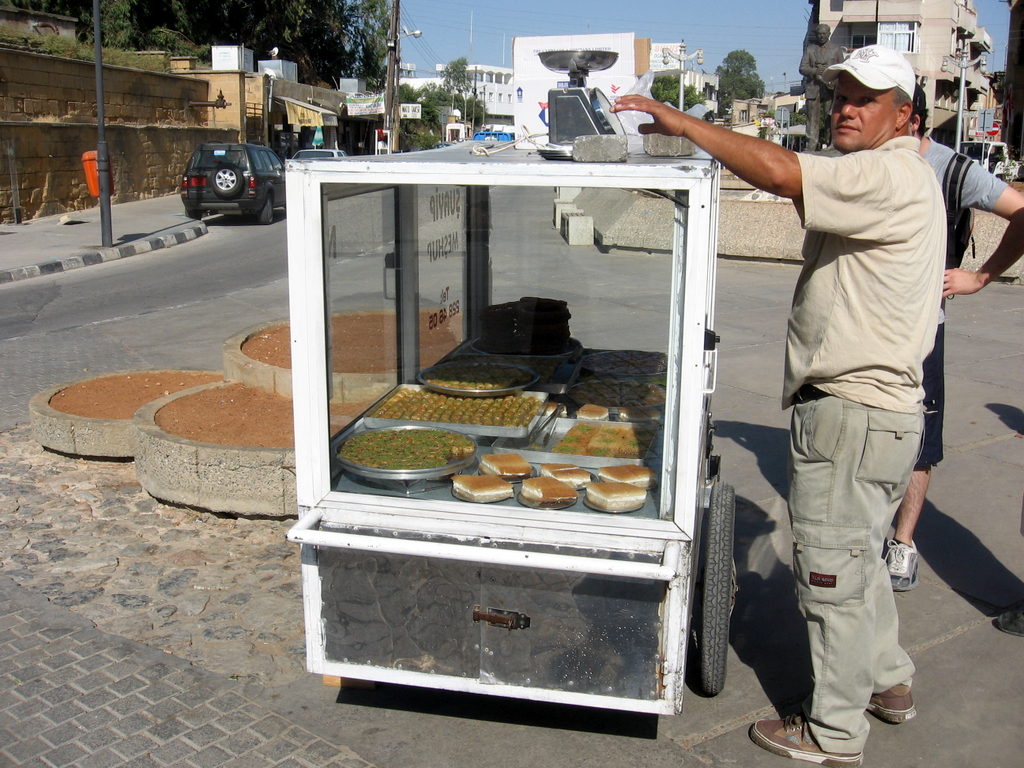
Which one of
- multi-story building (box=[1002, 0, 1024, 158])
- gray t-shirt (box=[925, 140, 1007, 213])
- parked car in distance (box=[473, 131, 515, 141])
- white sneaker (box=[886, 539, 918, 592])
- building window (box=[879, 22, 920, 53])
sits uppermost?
building window (box=[879, 22, 920, 53])

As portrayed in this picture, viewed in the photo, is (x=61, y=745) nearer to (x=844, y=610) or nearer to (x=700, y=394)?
(x=700, y=394)

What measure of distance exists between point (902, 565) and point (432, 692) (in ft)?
6.94

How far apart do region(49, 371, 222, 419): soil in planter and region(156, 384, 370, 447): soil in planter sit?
20.7 inches

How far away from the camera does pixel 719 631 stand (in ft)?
9.80

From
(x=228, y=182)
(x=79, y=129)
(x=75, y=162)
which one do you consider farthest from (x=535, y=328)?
(x=79, y=129)

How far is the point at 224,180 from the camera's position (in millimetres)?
19047

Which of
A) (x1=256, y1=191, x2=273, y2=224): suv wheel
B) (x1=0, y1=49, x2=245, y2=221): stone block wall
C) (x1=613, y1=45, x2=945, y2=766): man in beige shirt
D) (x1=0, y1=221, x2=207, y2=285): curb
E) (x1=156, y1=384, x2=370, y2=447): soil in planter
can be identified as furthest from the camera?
(x1=256, y1=191, x2=273, y2=224): suv wheel

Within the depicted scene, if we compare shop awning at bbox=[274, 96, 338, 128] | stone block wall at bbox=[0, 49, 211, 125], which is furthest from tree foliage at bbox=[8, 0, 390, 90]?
stone block wall at bbox=[0, 49, 211, 125]

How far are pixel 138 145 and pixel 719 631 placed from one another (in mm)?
24682

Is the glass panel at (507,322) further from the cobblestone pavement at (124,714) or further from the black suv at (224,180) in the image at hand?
the black suv at (224,180)

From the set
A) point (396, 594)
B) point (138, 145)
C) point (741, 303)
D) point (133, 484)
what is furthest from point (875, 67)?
point (138, 145)

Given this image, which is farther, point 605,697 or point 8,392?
point 8,392

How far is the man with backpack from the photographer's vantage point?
3355mm

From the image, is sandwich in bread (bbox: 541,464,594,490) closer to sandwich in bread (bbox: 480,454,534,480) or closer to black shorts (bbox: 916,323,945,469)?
sandwich in bread (bbox: 480,454,534,480)
